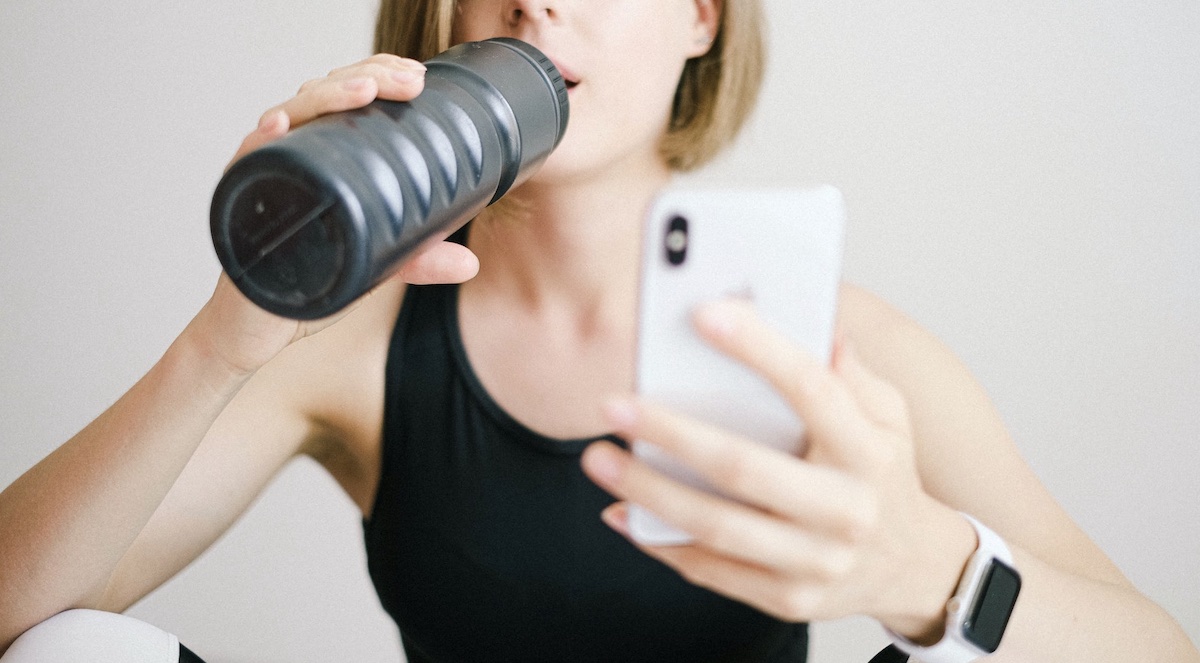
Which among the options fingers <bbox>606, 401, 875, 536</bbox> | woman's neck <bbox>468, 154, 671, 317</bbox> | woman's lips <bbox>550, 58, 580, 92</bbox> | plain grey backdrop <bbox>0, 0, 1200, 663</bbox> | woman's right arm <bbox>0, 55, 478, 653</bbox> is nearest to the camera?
fingers <bbox>606, 401, 875, 536</bbox>

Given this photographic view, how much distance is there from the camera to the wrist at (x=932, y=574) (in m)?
0.46

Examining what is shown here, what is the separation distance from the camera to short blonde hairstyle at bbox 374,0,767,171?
0.87 m

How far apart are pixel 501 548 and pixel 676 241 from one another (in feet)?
1.60

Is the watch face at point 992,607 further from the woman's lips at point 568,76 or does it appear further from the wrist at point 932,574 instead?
the woman's lips at point 568,76

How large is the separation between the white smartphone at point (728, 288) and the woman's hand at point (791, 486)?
2cm

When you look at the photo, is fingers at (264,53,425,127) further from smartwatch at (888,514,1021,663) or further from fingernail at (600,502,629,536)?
smartwatch at (888,514,1021,663)

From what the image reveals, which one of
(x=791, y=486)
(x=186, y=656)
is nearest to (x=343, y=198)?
(x=791, y=486)

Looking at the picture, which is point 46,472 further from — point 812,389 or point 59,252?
point 59,252

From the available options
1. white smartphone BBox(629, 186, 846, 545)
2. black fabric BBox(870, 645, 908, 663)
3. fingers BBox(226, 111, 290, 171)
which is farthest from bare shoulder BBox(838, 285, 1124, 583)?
fingers BBox(226, 111, 290, 171)

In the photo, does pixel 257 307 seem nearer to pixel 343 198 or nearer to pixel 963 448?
pixel 343 198

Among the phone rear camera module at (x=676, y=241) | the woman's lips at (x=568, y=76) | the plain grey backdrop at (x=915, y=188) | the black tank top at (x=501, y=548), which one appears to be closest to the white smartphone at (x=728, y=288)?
the phone rear camera module at (x=676, y=241)

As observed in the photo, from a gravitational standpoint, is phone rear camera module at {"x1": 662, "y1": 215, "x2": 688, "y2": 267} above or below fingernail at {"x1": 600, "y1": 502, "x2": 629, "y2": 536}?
above

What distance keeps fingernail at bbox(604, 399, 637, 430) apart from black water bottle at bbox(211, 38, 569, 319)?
0.11 metres

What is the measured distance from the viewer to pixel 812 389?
0.37 meters
